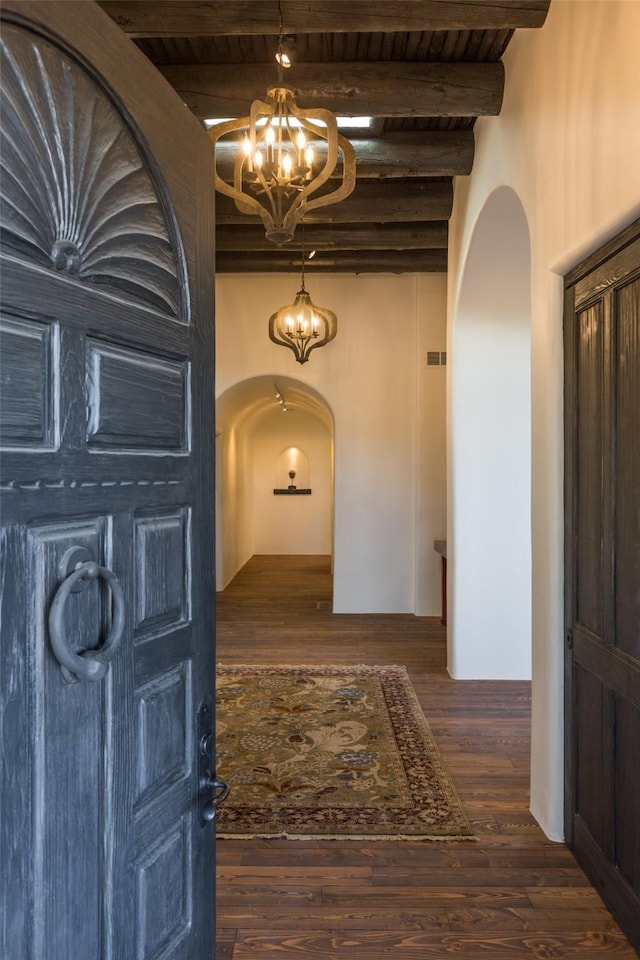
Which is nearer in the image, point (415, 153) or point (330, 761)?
point (330, 761)

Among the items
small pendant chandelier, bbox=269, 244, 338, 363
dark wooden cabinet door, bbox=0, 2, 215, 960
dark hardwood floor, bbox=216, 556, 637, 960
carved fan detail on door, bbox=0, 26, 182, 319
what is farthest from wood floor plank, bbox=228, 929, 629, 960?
small pendant chandelier, bbox=269, 244, 338, 363

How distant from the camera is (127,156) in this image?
1188mm

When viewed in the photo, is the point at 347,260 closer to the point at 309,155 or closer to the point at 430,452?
the point at 430,452

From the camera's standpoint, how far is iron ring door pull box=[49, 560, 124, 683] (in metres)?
0.97

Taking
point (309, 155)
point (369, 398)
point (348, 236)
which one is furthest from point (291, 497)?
point (309, 155)

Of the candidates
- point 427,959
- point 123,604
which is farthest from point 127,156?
point 427,959

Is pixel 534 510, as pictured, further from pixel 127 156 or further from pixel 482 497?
pixel 127 156

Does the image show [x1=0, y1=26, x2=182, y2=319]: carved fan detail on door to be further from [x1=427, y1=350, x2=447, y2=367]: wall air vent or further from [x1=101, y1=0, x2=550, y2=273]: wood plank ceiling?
[x1=427, y1=350, x2=447, y2=367]: wall air vent

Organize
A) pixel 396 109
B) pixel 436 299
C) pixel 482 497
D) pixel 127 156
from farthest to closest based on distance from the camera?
1. pixel 436 299
2. pixel 482 497
3. pixel 396 109
4. pixel 127 156

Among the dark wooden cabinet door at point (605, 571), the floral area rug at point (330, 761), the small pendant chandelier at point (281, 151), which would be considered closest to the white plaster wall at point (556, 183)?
the dark wooden cabinet door at point (605, 571)

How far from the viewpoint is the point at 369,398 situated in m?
7.80

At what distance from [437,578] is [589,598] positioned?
5.02 meters

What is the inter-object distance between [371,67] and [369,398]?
4.31 m

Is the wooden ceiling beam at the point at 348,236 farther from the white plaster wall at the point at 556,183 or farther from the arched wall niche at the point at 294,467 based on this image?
the arched wall niche at the point at 294,467
